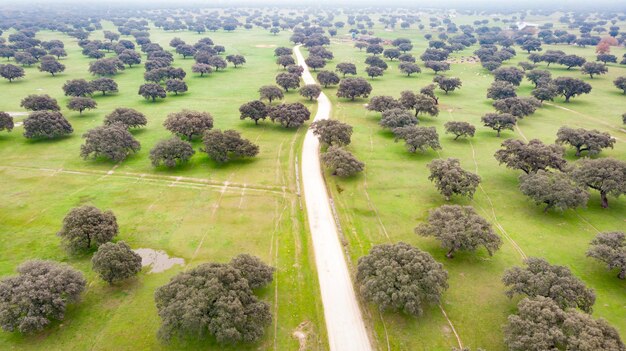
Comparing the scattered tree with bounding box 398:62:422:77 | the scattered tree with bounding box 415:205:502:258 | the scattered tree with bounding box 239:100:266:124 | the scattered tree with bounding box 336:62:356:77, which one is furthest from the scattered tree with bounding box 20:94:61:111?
the scattered tree with bounding box 398:62:422:77

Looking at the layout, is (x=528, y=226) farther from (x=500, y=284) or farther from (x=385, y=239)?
(x=385, y=239)

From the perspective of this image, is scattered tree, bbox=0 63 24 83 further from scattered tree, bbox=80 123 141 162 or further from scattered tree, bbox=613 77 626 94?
scattered tree, bbox=613 77 626 94

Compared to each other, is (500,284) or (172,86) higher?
(172,86)

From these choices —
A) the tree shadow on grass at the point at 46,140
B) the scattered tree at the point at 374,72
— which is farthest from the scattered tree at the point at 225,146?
the scattered tree at the point at 374,72

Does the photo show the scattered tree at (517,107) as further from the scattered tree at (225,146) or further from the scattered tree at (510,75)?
the scattered tree at (225,146)

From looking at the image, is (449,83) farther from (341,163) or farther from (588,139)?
(341,163)

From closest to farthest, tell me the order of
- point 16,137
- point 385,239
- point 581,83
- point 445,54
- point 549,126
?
1. point 385,239
2. point 16,137
3. point 549,126
4. point 581,83
5. point 445,54

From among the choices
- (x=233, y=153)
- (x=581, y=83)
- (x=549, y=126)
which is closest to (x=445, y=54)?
(x=581, y=83)
